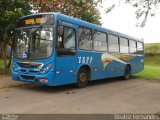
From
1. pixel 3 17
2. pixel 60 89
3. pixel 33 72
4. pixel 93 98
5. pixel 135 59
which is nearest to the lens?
pixel 93 98

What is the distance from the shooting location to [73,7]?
20203 millimetres

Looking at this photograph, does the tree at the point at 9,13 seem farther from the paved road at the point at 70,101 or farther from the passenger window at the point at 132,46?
the passenger window at the point at 132,46

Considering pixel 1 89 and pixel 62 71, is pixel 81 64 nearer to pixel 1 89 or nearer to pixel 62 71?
pixel 62 71

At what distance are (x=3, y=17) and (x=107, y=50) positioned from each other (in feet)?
18.8

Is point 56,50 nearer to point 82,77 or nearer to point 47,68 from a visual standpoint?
point 47,68

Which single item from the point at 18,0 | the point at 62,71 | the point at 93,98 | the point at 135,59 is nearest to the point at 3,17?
the point at 18,0

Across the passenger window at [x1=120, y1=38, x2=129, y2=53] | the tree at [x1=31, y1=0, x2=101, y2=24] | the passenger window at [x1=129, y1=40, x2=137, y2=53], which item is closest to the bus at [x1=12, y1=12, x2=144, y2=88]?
the passenger window at [x1=120, y1=38, x2=129, y2=53]

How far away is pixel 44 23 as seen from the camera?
488 inches

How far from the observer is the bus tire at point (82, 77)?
13.8 meters

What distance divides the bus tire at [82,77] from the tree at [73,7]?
6137 mm

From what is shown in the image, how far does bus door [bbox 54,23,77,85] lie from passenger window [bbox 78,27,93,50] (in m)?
0.59

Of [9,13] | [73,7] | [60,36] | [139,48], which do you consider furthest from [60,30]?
[139,48]

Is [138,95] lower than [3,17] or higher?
lower

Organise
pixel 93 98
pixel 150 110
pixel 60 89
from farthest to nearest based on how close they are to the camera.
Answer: pixel 60 89, pixel 93 98, pixel 150 110
